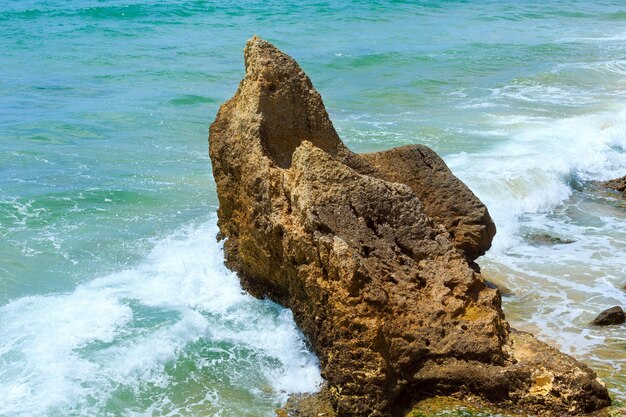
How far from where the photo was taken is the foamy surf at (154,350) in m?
7.09

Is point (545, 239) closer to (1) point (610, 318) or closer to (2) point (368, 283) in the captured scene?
(1) point (610, 318)

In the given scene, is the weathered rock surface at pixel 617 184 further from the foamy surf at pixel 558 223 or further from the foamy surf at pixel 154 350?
the foamy surf at pixel 154 350

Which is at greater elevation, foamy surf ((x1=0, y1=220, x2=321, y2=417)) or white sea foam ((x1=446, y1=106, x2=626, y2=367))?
white sea foam ((x1=446, y1=106, x2=626, y2=367))

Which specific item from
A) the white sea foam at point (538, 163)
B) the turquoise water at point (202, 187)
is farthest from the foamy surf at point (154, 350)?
the white sea foam at point (538, 163)

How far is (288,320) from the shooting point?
7.85 m

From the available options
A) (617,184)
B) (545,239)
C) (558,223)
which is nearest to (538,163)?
(617,184)

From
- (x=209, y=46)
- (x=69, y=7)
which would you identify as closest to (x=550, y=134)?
(x=209, y=46)

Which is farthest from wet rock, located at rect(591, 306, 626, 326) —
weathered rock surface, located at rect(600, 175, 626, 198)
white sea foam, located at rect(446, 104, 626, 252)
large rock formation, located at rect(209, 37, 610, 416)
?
weathered rock surface, located at rect(600, 175, 626, 198)

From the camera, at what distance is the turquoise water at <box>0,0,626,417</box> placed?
7586mm

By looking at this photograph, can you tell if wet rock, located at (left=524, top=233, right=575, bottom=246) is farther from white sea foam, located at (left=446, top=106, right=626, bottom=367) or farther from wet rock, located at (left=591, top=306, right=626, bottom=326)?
wet rock, located at (left=591, top=306, right=626, bottom=326)

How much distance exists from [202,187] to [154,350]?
5.56 m

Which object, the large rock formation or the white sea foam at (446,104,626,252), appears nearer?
the large rock formation

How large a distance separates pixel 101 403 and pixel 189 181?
21.9 feet

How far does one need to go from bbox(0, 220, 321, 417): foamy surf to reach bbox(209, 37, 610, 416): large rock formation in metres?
0.39
